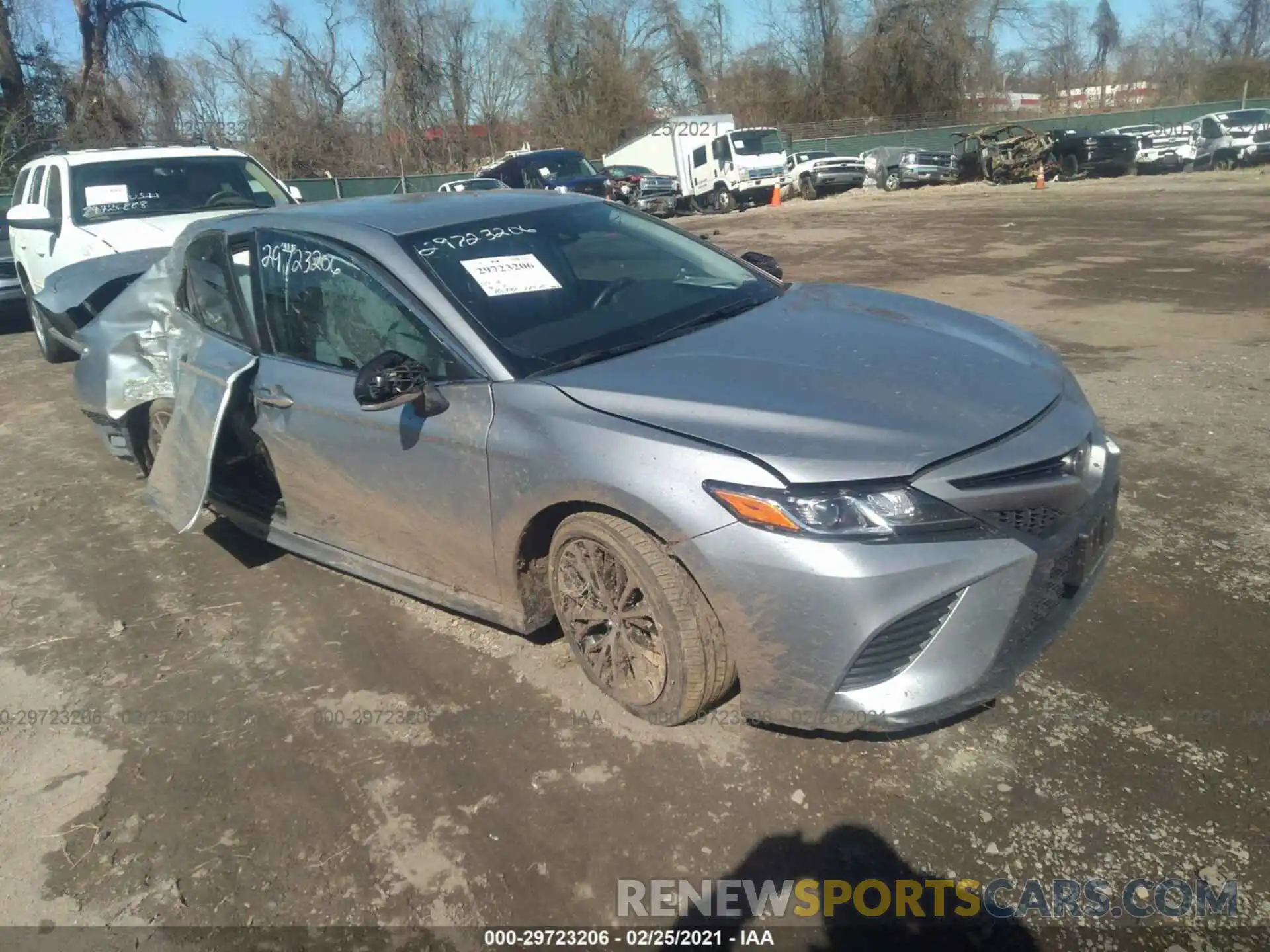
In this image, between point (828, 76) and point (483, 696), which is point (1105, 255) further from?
point (828, 76)

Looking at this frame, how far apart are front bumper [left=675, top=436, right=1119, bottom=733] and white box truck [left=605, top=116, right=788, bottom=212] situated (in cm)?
2750

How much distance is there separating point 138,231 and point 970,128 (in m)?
40.4

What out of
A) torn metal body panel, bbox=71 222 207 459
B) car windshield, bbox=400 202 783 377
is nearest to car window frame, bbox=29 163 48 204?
torn metal body panel, bbox=71 222 207 459

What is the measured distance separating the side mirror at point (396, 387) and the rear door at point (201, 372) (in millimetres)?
1098

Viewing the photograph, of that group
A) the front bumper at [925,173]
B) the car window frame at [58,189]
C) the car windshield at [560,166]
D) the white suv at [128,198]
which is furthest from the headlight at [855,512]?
the front bumper at [925,173]

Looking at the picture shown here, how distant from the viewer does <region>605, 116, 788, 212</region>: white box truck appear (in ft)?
93.2

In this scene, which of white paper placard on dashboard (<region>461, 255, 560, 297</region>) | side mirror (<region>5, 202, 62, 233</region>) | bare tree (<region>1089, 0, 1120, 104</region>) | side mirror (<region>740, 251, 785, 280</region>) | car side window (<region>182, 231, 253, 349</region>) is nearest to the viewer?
white paper placard on dashboard (<region>461, 255, 560, 297</region>)

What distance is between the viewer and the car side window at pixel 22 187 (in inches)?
383

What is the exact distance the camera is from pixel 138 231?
8.12m

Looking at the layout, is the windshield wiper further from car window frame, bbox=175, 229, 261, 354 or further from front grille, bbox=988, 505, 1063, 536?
car window frame, bbox=175, 229, 261, 354

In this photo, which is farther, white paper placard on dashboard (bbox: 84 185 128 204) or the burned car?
the burned car

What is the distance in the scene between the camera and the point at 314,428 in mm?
3650

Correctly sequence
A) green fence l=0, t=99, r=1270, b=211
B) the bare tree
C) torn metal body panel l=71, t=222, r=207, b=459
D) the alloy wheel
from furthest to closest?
1. the bare tree
2. green fence l=0, t=99, r=1270, b=211
3. torn metal body panel l=71, t=222, r=207, b=459
4. the alloy wheel

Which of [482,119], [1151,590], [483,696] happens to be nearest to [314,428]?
[483,696]
